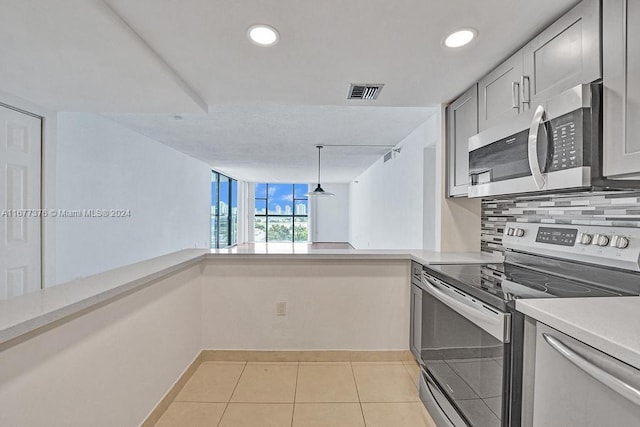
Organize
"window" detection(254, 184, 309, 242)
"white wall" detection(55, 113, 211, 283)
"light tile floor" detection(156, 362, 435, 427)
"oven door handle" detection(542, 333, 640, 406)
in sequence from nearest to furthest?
1. "oven door handle" detection(542, 333, 640, 406)
2. "light tile floor" detection(156, 362, 435, 427)
3. "white wall" detection(55, 113, 211, 283)
4. "window" detection(254, 184, 309, 242)

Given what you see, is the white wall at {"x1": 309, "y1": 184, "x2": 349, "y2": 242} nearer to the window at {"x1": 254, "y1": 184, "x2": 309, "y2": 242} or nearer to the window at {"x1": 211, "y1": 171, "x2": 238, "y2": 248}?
the window at {"x1": 254, "y1": 184, "x2": 309, "y2": 242}

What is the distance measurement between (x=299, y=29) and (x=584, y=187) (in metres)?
1.46

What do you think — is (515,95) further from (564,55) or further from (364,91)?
(364,91)

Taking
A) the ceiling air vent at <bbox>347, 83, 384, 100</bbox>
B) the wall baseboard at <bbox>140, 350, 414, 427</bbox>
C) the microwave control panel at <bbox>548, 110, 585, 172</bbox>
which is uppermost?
the ceiling air vent at <bbox>347, 83, 384, 100</bbox>

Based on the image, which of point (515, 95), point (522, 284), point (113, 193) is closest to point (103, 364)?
point (522, 284)

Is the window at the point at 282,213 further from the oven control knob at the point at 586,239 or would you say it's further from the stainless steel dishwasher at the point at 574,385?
the stainless steel dishwasher at the point at 574,385

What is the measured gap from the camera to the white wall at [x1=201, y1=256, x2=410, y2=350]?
8.72 feet

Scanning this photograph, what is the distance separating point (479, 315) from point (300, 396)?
54.2 inches

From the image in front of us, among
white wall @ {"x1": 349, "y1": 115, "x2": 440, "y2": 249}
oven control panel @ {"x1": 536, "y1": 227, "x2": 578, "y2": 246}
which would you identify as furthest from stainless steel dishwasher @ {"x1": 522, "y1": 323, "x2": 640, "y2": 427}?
white wall @ {"x1": 349, "y1": 115, "x2": 440, "y2": 249}

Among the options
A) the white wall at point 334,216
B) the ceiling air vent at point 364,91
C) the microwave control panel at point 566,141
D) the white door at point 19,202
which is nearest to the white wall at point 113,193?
the white door at point 19,202

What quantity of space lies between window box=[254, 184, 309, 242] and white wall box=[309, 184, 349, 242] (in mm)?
544

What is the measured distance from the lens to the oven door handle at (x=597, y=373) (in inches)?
30.8

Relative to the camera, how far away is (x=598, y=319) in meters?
0.98

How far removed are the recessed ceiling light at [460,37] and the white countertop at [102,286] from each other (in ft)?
4.34
